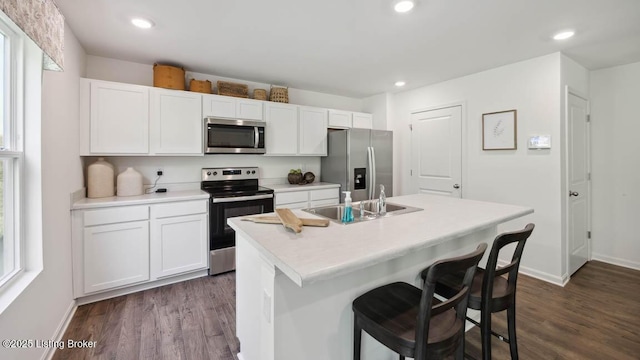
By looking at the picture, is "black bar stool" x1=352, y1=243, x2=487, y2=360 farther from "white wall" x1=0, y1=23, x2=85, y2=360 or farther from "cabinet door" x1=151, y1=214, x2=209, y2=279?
"cabinet door" x1=151, y1=214, x2=209, y2=279

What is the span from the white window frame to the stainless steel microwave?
5.34 ft

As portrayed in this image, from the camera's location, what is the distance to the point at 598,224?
348 centimetres

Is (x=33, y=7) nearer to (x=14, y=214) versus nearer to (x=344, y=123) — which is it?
(x=14, y=214)

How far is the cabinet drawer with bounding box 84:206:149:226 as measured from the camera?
7.88 ft

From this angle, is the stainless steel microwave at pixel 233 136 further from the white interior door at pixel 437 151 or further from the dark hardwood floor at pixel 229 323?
the white interior door at pixel 437 151

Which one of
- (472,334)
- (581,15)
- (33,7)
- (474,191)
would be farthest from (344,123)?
(33,7)

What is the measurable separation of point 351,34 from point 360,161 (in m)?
1.90

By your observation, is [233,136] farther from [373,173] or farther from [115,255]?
[373,173]

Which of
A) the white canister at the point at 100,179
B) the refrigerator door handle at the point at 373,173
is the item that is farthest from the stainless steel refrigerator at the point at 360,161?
the white canister at the point at 100,179

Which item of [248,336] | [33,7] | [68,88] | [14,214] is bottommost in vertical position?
[248,336]

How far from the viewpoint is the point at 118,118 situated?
9.05 feet

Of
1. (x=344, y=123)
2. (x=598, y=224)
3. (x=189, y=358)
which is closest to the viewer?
(x=189, y=358)

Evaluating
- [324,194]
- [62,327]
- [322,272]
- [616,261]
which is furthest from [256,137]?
[616,261]

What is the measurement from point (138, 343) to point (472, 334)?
2.42 meters
